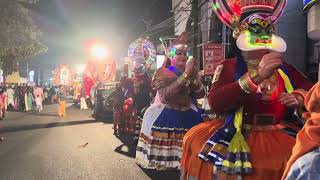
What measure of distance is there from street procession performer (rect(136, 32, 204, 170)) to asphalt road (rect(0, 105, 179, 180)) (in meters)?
0.60

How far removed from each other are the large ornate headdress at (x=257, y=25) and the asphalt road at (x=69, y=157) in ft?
16.6

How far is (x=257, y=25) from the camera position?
12.5ft

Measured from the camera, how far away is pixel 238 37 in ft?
13.0

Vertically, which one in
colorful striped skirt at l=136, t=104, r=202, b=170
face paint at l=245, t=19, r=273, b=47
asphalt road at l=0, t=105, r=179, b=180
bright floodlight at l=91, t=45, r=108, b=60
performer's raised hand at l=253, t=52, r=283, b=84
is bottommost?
asphalt road at l=0, t=105, r=179, b=180

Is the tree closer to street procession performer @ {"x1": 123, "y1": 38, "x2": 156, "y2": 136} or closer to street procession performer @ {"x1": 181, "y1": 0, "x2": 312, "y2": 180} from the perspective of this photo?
street procession performer @ {"x1": 123, "y1": 38, "x2": 156, "y2": 136}

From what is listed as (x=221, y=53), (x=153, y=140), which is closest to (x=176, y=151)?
(x=153, y=140)

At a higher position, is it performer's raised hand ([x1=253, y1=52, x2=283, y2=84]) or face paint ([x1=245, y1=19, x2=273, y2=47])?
face paint ([x1=245, y1=19, x2=273, y2=47])

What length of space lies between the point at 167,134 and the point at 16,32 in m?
30.0

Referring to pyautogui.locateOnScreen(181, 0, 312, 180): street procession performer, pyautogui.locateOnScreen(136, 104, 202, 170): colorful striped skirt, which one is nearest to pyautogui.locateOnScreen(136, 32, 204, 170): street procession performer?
pyautogui.locateOnScreen(136, 104, 202, 170): colorful striped skirt

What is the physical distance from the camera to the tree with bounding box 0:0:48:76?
34.4 metres

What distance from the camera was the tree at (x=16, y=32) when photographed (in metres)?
34.4

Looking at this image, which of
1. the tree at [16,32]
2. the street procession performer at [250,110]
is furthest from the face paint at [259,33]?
the tree at [16,32]

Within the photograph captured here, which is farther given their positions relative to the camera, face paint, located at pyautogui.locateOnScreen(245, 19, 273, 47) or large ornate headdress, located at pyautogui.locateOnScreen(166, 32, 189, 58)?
large ornate headdress, located at pyautogui.locateOnScreen(166, 32, 189, 58)

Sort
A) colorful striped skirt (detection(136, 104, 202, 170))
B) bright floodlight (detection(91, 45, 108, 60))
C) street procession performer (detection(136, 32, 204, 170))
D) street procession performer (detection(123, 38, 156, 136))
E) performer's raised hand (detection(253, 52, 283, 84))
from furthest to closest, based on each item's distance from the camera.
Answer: bright floodlight (detection(91, 45, 108, 60))
street procession performer (detection(123, 38, 156, 136))
colorful striped skirt (detection(136, 104, 202, 170))
street procession performer (detection(136, 32, 204, 170))
performer's raised hand (detection(253, 52, 283, 84))
